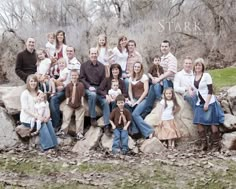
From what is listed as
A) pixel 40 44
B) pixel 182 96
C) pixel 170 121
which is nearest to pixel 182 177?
pixel 170 121

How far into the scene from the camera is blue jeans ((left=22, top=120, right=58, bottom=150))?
7.09 metres

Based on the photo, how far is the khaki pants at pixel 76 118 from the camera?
759cm

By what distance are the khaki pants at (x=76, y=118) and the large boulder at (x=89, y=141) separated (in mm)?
169

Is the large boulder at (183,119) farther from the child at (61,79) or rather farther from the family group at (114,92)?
the child at (61,79)

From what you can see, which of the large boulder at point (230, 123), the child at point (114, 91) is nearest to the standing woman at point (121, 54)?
the child at point (114, 91)

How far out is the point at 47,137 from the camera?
7.09 m

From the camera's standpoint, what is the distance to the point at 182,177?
18.6 ft

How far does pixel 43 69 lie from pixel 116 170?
2.49 metres

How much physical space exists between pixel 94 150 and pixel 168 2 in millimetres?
15797

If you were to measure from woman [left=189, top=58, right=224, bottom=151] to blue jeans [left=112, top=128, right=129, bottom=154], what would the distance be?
45.0 inches

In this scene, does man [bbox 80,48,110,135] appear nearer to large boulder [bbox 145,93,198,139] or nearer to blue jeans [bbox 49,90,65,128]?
blue jeans [bbox 49,90,65,128]

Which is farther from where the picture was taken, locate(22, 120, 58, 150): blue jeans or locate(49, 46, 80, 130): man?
locate(49, 46, 80, 130): man

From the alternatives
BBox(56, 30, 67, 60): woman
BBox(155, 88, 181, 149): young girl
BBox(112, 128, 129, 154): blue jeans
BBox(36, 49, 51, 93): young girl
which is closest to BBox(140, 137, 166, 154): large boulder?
BBox(155, 88, 181, 149): young girl

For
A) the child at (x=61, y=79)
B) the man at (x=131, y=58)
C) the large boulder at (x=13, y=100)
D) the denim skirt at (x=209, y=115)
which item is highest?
the man at (x=131, y=58)
